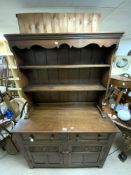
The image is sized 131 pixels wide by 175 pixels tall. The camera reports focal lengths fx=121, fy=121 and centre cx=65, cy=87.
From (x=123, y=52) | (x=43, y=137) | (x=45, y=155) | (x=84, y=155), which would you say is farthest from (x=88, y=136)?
(x=123, y=52)

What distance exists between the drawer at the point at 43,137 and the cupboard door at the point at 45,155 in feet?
0.41

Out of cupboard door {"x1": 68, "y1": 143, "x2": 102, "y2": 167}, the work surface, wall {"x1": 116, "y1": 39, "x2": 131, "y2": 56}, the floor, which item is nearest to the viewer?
the work surface

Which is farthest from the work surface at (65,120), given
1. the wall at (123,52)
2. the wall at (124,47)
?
the wall at (124,47)

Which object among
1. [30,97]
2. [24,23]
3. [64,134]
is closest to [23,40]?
[24,23]

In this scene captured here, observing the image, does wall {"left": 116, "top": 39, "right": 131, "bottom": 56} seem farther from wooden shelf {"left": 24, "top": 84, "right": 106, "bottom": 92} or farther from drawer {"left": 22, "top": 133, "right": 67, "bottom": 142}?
drawer {"left": 22, "top": 133, "right": 67, "bottom": 142}

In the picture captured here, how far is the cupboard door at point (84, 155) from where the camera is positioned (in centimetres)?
162

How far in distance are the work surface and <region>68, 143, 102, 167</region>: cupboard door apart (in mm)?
274

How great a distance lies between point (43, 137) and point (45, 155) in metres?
0.35

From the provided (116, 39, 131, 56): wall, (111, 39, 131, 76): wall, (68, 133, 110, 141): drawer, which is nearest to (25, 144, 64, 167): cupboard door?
(68, 133, 110, 141): drawer

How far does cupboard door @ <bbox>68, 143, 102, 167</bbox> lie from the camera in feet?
5.30

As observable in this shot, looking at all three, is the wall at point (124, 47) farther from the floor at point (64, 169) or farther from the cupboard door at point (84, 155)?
the cupboard door at point (84, 155)

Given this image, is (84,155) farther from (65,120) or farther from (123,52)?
(123,52)

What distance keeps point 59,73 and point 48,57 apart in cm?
27

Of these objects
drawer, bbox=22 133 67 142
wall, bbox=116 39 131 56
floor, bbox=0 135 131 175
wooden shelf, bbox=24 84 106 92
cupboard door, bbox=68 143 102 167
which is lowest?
floor, bbox=0 135 131 175
